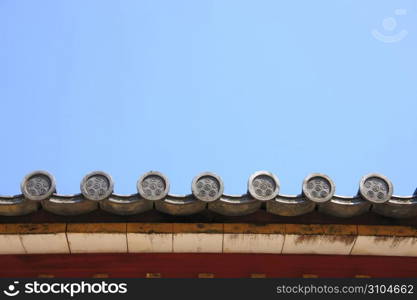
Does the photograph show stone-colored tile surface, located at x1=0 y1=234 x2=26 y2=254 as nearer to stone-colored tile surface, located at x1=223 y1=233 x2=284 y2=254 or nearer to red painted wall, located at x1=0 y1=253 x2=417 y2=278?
red painted wall, located at x1=0 y1=253 x2=417 y2=278

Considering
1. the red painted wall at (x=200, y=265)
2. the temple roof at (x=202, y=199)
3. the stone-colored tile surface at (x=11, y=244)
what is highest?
the temple roof at (x=202, y=199)

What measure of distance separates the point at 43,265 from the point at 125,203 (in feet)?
4.38

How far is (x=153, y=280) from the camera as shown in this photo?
6.77 meters

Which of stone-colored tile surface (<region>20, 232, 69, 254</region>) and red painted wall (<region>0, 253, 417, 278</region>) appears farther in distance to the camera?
red painted wall (<region>0, 253, 417, 278</region>)

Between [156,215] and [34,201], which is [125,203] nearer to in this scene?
[156,215]

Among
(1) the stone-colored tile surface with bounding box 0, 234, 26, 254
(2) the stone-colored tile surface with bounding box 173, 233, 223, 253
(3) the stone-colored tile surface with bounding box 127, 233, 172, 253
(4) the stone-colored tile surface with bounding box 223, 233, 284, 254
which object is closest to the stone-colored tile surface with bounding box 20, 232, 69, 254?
(1) the stone-colored tile surface with bounding box 0, 234, 26, 254

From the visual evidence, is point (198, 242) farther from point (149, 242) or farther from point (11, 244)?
point (11, 244)

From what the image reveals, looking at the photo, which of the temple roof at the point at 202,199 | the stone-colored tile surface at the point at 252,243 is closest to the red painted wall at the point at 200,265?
the stone-colored tile surface at the point at 252,243

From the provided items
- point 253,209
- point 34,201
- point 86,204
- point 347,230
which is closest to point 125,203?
point 86,204

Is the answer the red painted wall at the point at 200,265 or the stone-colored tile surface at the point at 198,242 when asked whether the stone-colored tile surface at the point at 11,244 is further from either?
the stone-colored tile surface at the point at 198,242

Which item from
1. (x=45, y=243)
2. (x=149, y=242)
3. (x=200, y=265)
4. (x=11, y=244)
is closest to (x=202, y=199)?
(x=149, y=242)

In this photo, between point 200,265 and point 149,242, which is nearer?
point 149,242

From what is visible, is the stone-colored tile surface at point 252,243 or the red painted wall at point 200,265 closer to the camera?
the stone-colored tile surface at point 252,243

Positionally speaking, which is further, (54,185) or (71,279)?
(71,279)
